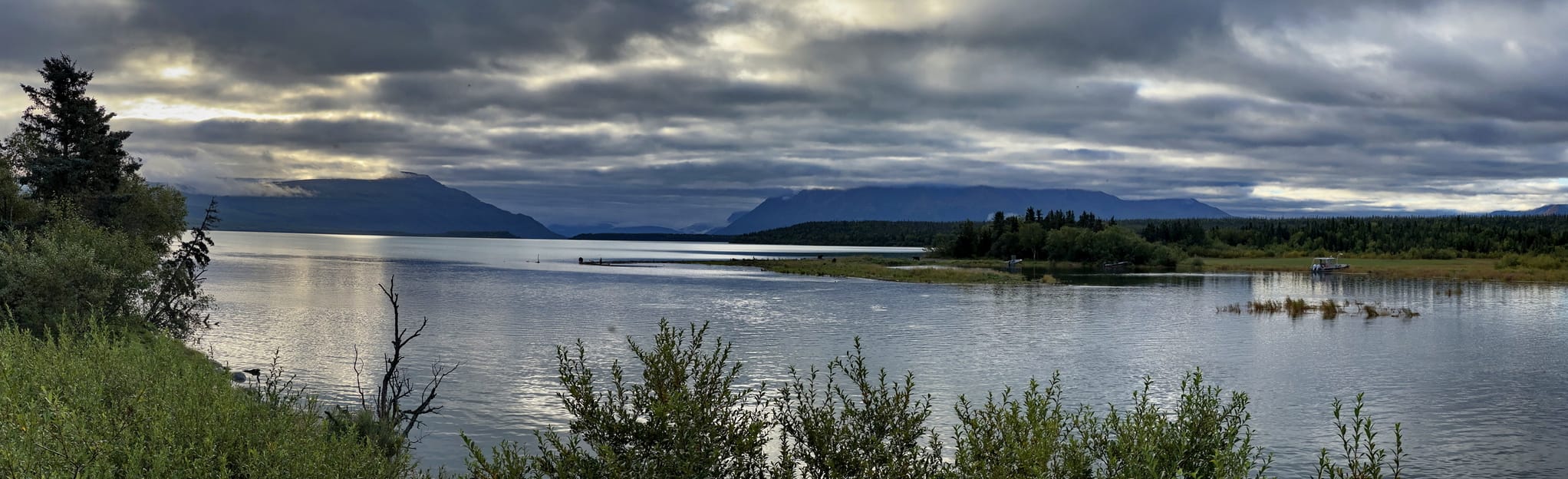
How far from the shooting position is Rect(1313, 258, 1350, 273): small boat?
144 m

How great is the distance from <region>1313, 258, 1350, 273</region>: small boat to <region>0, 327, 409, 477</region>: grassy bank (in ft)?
506

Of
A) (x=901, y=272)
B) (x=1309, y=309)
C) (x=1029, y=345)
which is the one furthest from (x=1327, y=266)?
(x=1029, y=345)

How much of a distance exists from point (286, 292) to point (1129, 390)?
274 feet

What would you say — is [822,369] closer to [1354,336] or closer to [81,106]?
[1354,336]

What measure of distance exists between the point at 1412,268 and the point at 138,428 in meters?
170

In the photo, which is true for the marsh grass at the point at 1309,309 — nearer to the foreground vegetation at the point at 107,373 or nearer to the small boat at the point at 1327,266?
the foreground vegetation at the point at 107,373

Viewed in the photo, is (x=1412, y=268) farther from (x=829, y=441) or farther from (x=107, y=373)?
(x=107, y=373)

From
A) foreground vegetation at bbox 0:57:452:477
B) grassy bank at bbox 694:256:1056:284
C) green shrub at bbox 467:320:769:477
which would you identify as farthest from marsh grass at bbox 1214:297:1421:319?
green shrub at bbox 467:320:769:477

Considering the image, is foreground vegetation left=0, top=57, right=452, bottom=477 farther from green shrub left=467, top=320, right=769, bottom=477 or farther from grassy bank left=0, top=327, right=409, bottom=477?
green shrub left=467, top=320, right=769, bottom=477

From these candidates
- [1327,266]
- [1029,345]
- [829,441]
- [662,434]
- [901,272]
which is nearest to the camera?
[662,434]

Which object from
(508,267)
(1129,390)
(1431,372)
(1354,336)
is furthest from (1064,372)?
(508,267)

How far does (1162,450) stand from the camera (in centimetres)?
1135

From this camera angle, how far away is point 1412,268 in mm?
146000

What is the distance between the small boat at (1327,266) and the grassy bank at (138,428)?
154m
